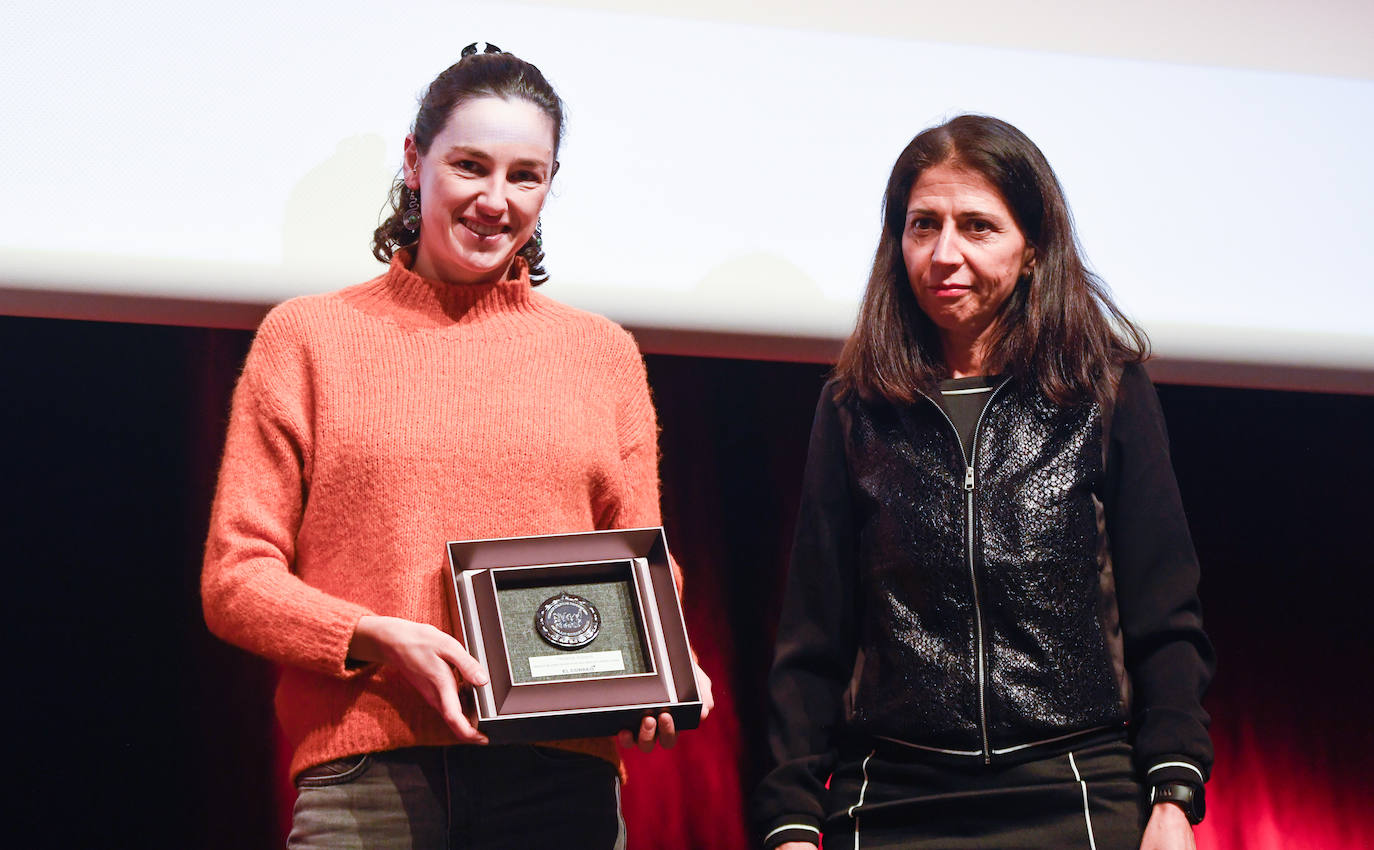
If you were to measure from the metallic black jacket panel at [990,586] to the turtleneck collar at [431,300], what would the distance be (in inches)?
18.4

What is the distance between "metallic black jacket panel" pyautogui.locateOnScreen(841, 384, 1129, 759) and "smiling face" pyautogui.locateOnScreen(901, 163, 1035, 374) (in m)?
0.11

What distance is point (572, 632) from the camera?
4.24 ft

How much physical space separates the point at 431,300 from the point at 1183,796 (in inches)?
37.6

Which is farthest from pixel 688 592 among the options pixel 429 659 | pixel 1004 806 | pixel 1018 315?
pixel 429 659

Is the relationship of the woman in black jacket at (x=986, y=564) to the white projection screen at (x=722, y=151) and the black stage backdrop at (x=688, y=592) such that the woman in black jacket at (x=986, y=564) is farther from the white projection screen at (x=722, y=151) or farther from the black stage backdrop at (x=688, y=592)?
the black stage backdrop at (x=688, y=592)

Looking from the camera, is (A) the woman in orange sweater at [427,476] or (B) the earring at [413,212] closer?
(A) the woman in orange sweater at [427,476]

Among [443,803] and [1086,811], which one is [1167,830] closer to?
[1086,811]

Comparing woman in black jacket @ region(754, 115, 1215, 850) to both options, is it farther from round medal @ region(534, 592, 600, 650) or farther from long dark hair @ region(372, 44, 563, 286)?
long dark hair @ region(372, 44, 563, 286)

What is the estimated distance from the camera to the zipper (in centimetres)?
137

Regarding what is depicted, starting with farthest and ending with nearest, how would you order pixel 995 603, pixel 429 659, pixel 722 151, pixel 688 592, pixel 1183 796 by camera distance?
pixel 688 592
pixel 722 151
pixel 995 603
pixel 1183 796
pixel 429 659

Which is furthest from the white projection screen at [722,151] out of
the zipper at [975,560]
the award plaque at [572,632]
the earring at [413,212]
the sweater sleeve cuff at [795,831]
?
the sweater sleeve cuff at [795,831]

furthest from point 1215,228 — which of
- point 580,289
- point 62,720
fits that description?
point 62,720

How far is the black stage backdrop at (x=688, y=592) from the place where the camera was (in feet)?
7.84

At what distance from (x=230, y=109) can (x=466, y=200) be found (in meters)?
0.72
